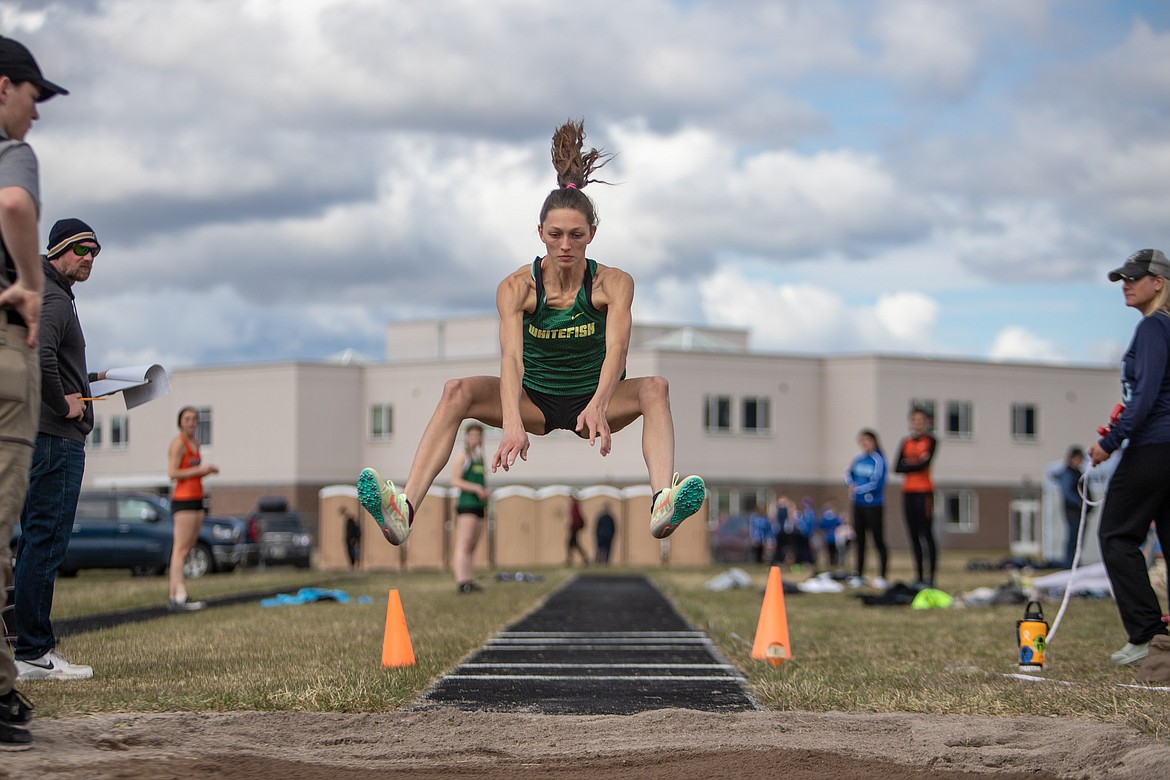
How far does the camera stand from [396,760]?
498 cm

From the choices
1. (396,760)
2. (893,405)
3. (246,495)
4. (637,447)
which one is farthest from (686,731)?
(246,495)

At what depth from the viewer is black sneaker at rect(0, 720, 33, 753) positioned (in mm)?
4691

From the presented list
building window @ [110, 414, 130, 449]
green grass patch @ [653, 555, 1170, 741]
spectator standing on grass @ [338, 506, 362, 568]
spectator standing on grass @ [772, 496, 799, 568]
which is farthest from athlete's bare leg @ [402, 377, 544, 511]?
building window @ [110, 414, 130, 449]

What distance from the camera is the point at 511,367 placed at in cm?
659

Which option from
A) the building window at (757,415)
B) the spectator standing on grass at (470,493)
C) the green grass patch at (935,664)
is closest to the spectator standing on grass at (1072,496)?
the green grass patch at (935,664)

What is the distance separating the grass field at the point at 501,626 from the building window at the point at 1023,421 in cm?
5157

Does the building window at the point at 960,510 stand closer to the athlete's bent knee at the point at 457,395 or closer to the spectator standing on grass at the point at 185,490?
the spectator standing on grass at the point at 185,490

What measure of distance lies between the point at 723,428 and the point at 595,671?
5338cm

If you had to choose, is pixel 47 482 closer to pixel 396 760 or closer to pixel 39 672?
pixel 39 672

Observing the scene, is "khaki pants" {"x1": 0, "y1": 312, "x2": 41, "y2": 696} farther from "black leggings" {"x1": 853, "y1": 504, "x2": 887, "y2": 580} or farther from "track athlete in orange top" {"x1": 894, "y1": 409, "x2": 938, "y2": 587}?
"black leggings" {"x1": 853, "y1": 504, "x2": 887, "y2": 580}

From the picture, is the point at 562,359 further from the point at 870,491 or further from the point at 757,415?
the point at 757,415

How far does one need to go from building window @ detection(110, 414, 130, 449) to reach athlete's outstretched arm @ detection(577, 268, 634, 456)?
6705 centimetres

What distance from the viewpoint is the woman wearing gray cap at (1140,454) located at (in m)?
7.88

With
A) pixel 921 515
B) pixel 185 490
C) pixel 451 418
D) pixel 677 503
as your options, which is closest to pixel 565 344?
pixel 451 418
